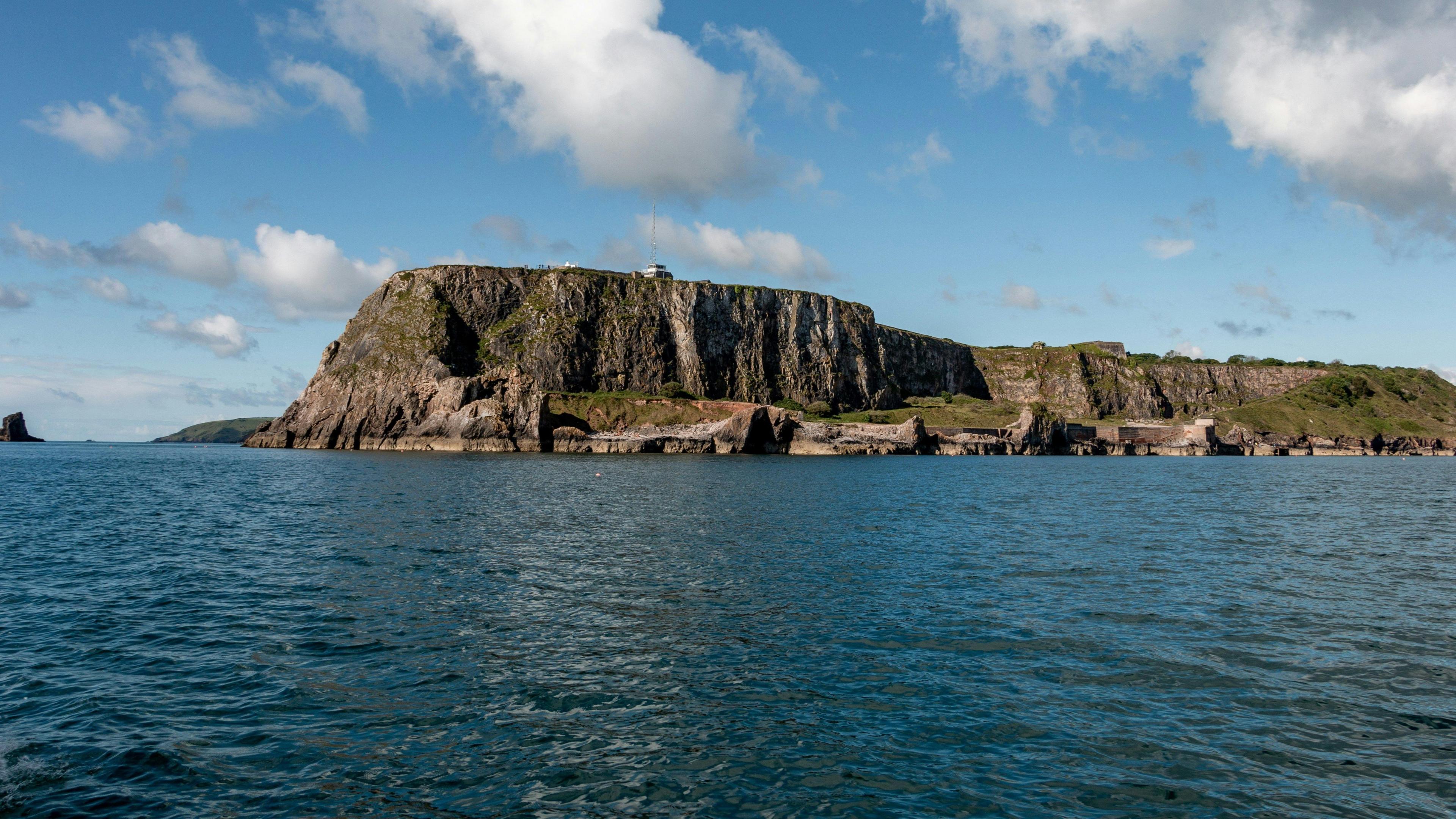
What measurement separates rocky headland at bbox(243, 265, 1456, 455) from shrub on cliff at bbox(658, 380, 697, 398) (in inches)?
25.5

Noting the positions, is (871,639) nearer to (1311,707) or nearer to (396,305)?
(1311,707)

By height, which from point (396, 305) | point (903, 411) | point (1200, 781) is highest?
point (396, 305)

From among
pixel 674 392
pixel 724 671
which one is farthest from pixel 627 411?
pixel 724 671

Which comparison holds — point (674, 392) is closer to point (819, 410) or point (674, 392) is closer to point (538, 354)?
point (538, 354)

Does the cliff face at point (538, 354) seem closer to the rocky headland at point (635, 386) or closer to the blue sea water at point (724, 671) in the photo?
the rocky headland at point (635, 386)

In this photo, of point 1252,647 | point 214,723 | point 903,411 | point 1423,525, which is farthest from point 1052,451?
point 214,723

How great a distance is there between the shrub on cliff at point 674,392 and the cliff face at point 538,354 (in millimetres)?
4752

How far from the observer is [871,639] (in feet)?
55.3

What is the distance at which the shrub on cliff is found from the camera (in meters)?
156

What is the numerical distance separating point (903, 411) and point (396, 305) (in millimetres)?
106648

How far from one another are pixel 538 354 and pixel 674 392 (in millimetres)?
28637

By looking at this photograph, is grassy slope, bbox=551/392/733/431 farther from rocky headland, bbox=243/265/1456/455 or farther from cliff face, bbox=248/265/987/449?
cliff face, bbox=248/265/987/449

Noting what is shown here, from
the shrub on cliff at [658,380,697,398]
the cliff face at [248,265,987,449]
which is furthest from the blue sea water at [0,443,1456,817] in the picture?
the shrub on cliff at [658,380,697,398]

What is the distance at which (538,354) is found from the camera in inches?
6225
